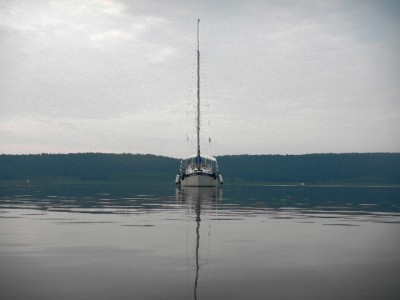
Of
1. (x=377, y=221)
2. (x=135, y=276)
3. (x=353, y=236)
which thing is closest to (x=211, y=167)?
(x=377, y=221)

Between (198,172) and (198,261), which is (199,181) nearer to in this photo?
(198,172)

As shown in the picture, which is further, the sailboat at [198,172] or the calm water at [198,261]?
the sailboat at [198,172]

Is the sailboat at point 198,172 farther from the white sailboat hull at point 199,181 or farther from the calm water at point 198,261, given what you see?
the calm water at point 198,261

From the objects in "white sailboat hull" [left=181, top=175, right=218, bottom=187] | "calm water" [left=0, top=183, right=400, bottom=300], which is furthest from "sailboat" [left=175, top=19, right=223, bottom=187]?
"calm water" [left=0, top=183, right=400, bottom=300]

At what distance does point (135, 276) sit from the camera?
1294cm

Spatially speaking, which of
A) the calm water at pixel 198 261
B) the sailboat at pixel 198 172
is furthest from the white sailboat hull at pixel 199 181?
the calm water at pixel 198 261

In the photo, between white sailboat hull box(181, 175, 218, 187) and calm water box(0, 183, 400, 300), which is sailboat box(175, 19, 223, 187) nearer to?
white sailboat hull box(181, 175, 218, 187)

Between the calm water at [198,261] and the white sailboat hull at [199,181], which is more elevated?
the white sailboat hull at [199,181]

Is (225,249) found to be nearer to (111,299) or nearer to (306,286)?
(306,286)

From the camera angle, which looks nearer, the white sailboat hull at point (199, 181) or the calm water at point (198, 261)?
the calm water at point (198, 261)

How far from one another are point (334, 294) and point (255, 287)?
5.14 ft

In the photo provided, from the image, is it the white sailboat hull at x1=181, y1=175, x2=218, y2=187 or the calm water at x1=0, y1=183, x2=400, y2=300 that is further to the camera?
the white sailboat hull at x1=181, y1=175, x2=218, y2=187

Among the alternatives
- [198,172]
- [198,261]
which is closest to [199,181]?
[198,172]

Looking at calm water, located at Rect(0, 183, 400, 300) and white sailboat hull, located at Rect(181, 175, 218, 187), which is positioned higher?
white sailboat hull, located at Rect(181, 175, 218, 187)
